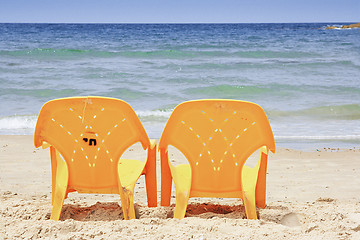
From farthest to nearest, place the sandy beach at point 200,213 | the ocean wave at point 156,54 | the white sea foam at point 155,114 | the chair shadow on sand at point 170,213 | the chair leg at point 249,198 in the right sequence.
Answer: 1. the ocean wave at point 156,54
2. the white sea foam at point 155,114
3. the chair shadow on sand at point 170,213
4. the chair leg at point 249,198
5. the sandy beach at point 200,213

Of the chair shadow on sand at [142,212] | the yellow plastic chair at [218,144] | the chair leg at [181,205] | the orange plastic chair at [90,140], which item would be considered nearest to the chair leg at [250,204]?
the yellow plastic chair at [218,144]

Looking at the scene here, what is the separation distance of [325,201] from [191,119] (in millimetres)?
1617

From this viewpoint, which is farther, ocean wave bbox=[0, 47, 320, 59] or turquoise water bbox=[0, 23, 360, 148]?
ocean wave bbox=[0, 47, 320, 59]

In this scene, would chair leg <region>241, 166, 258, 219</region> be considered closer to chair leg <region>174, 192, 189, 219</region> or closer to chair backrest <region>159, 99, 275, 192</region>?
chair backrest <region>159, 99, 275, 192</region>

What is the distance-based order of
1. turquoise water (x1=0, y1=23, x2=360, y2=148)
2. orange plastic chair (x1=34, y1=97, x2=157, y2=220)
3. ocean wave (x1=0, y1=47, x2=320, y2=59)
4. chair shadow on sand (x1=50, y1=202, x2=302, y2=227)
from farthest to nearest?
ocean wave (x1=0, y1=47, x2=320, y2=59)
turquoise water (x1=0, y1=23, x2=360, y2=148)
chair shadow on sand (x1=50, y1=202, x2=302, y2=227)
orange plastic chair (x1=34, y1=97, x2=157, y2=220)

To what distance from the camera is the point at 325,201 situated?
12.0 ft

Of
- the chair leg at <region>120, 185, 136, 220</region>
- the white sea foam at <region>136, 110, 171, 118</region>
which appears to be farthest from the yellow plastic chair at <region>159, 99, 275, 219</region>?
the white sea foam at <region>136, 110, 171, 118</region>

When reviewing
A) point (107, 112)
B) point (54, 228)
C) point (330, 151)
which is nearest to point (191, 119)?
point (107, 112)

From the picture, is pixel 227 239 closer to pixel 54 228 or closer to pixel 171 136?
pixel 171 136

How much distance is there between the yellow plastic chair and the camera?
2686 mm

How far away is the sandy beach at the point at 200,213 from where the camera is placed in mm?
2609

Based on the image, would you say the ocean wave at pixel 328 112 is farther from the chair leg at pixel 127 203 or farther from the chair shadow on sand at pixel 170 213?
the chair leg at pixel 127 203

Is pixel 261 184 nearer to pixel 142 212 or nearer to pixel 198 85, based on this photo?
pixel 142 212

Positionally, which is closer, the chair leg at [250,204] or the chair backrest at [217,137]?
the chair backrest at [217,137]
